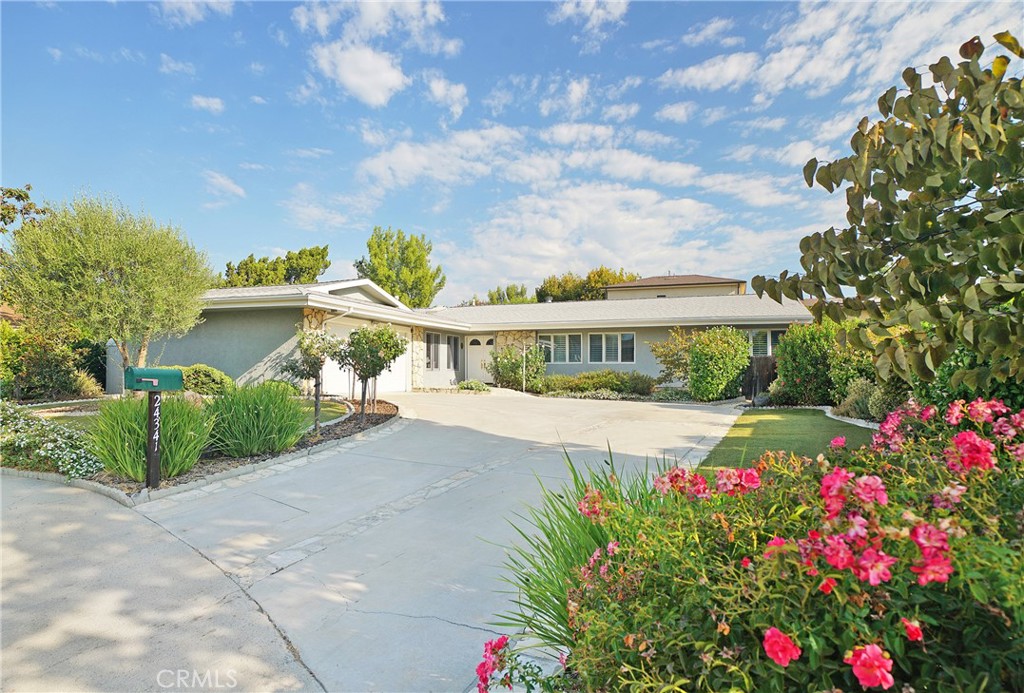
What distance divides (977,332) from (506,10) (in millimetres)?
10567

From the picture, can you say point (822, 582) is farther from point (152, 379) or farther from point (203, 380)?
point (203, 380)

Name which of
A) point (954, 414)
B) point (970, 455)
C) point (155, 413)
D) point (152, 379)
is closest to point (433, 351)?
point (155, 413)

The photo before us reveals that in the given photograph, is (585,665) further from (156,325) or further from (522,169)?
(522,169)

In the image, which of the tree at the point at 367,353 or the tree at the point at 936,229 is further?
the tree at the point at 367,353

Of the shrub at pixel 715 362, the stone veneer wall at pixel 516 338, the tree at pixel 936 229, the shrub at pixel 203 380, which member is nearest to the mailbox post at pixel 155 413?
the tree at pixel 936 229

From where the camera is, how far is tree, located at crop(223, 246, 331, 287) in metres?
37.8

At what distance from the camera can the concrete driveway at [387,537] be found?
3.01m

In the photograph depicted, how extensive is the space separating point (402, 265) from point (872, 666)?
139ft

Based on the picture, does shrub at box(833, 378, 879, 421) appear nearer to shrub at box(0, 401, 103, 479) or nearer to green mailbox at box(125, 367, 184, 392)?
green mailbox at box(125, 367, 184, 392)

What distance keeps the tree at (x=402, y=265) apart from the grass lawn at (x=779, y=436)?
33.0m

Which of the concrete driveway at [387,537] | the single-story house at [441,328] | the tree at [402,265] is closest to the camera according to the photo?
the concrete driveway at [387,537]

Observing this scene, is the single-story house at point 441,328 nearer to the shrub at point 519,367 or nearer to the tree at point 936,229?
the shrub at point 519,367

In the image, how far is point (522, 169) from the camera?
17.7m

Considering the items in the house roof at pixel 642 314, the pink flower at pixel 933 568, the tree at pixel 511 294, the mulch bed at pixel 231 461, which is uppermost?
the tree at pixel 511 294
